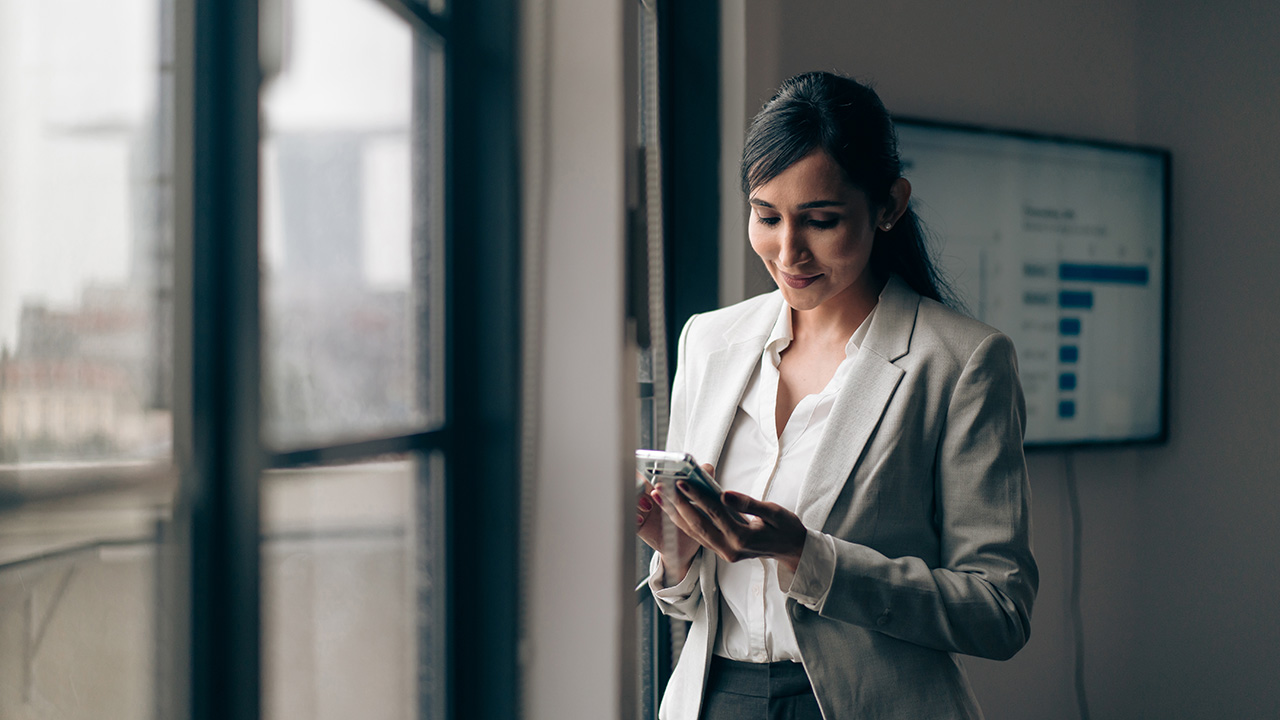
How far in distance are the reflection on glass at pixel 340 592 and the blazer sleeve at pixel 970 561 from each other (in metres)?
0.46

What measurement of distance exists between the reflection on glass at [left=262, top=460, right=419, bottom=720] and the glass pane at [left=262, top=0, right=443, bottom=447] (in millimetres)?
49

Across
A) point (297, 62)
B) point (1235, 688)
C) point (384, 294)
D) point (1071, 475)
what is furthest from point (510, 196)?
point (1235, 688)

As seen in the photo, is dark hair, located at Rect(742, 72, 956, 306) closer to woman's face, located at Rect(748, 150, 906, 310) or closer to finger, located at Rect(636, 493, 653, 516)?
woman's face, located at Rect(748, 150, 906, 310)

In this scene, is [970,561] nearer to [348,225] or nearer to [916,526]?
[916,526]

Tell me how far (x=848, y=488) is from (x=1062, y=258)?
1.60 m

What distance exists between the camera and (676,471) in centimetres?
91

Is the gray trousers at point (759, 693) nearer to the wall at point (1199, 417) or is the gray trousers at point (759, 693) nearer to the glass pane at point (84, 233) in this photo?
the glass pane at point (84, 233)

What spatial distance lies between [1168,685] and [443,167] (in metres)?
2.63

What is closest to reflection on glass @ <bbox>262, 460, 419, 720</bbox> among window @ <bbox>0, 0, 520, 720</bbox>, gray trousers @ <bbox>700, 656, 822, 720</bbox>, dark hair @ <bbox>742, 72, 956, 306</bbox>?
window @ <bbox>0, 0, 520, 720</bbox>

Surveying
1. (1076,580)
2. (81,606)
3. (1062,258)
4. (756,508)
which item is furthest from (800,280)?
(1076,580)

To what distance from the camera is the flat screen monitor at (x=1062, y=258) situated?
7.02 feet

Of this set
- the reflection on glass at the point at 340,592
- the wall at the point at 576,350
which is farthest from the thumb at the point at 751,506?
the reflection on glass at the point at 340,592

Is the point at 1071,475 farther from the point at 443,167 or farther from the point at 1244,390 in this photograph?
the point at 443,167

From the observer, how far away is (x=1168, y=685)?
8.36 ft
